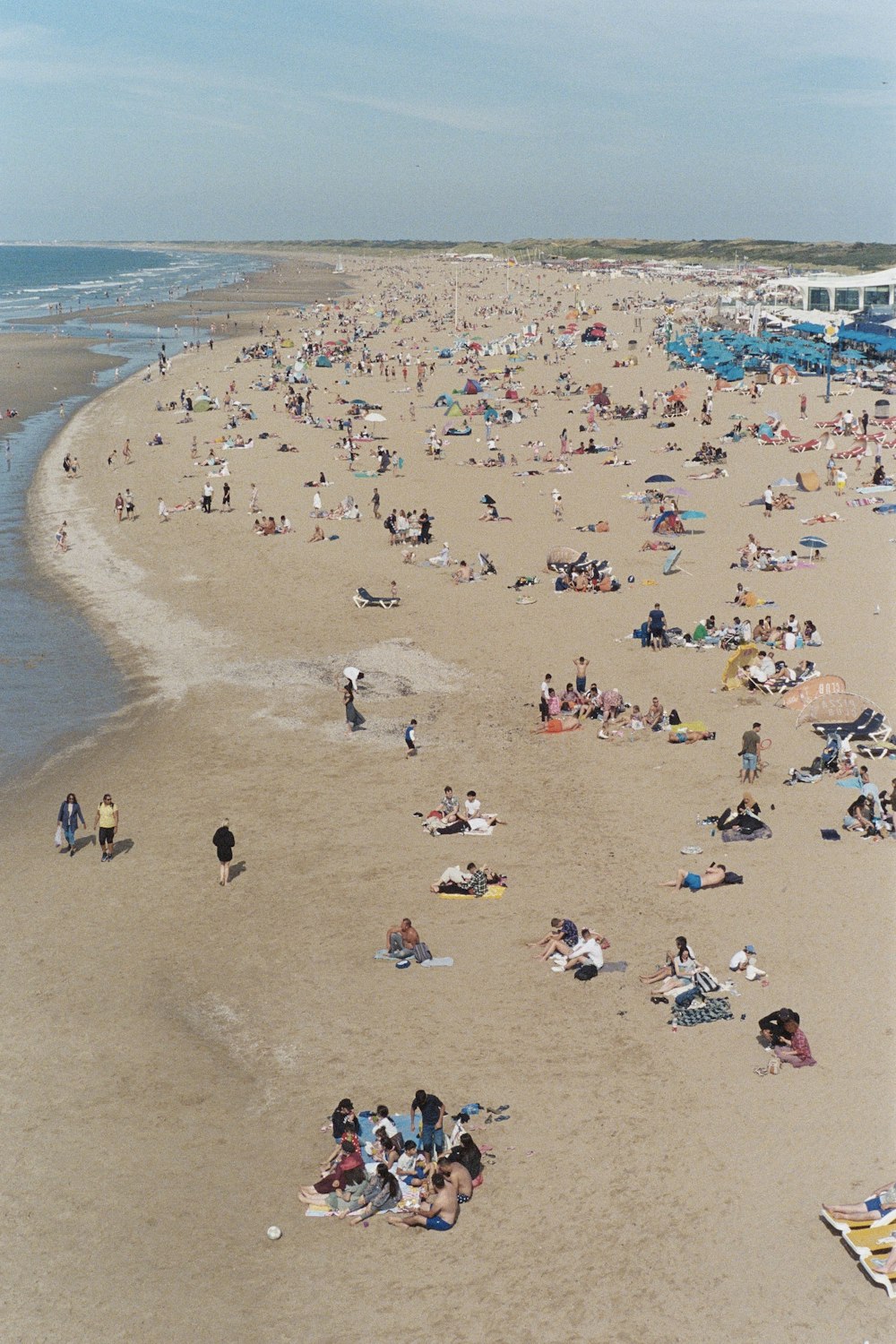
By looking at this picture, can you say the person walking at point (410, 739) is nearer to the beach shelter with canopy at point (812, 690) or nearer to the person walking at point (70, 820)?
the person walking at point (70, 820)

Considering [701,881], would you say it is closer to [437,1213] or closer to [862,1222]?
[862,1222]

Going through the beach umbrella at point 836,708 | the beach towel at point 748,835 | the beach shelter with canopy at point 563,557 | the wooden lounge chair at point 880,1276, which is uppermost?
the beach shelter with canopy at point 563,557

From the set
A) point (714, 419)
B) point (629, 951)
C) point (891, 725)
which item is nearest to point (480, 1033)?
point (629, 951)

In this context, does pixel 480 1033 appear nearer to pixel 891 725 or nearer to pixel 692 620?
pixel 891 725

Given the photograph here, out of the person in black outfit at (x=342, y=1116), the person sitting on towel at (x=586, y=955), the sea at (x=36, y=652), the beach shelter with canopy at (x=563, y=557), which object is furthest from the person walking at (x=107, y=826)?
the beach shelter with canopy at (x=563, y=557)

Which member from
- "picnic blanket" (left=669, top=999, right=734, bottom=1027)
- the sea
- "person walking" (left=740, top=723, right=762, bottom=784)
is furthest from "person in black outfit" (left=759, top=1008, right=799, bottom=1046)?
the sea
